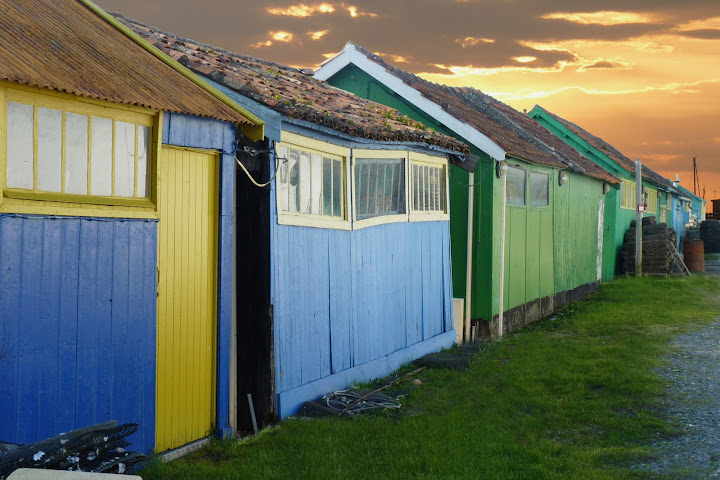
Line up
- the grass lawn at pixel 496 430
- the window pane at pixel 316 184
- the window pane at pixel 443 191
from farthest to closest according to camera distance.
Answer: the window pane at pixel 443 191 → the window pane at pixel 316 184 → the grass lawn at pixel 496 430

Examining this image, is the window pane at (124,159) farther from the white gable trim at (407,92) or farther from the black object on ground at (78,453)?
the white gable trim at (407,92)

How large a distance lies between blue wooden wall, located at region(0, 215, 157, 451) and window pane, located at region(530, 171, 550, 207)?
10.7 m

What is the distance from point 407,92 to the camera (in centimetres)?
1365

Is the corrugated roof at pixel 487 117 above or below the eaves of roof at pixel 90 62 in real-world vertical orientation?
above

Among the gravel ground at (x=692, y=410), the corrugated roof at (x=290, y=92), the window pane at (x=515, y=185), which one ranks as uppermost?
the corrugated roof at (x=290, y=92)

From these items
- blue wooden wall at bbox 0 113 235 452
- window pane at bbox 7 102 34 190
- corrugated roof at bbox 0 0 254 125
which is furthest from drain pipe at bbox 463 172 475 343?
window pane at bbox 7 102 34 190

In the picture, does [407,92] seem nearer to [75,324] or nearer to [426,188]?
[426,188]

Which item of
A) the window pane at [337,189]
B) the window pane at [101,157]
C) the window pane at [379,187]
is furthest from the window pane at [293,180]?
the window pane at [101,157]

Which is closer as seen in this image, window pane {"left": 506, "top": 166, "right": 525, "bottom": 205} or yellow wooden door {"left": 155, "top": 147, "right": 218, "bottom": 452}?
yellow wooden door {"left": 155, "top": 147, "right": 218, "bottom": 452}

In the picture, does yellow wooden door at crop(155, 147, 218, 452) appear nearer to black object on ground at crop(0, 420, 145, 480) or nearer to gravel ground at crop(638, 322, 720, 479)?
black object on ground at crop(0, 420, 145, 480)

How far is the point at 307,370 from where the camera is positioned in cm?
833

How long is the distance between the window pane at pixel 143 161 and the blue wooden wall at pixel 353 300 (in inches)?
67.2

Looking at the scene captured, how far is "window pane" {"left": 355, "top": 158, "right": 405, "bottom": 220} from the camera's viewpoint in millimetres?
9781

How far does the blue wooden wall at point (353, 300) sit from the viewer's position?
26.1 feet
